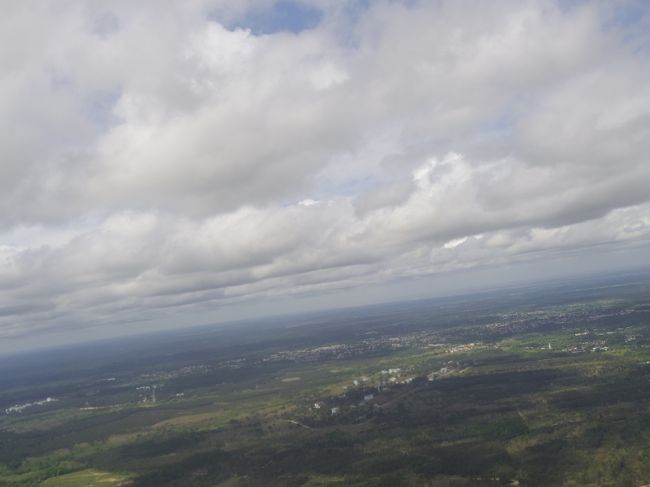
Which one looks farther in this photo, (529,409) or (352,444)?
(529,409)

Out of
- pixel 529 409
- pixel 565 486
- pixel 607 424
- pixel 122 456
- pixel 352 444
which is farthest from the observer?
pixel 122 456

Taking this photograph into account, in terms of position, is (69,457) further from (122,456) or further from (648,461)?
(648,461)

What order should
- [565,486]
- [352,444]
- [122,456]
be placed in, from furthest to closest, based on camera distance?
[122,456], [352,444], [565,486]

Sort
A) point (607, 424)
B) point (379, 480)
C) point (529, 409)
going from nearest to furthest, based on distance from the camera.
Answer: point (379, 480) < point (607, 424) < point (529, 409)

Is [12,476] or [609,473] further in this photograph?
[12,476]

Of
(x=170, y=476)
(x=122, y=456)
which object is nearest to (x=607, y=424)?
(x=170, y=476)

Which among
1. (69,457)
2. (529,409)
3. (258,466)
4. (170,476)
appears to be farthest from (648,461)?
(69,457)

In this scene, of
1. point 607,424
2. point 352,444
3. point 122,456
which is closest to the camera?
point 607,424

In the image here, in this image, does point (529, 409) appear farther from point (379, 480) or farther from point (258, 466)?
point (258, 466)
